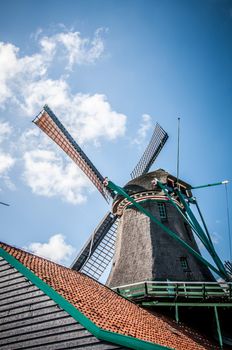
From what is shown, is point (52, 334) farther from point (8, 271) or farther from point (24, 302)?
point (8, 271)

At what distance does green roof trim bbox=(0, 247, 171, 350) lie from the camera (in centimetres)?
480

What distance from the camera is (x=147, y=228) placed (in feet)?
41.3

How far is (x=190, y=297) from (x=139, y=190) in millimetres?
6254

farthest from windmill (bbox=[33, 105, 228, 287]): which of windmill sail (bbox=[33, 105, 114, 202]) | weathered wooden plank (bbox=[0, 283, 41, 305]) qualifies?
weathered wooden plank (bbox=[0, 283, 41, 305])

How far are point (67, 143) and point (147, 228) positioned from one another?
6.82 m

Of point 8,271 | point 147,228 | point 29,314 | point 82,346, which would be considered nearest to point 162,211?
point 147,228

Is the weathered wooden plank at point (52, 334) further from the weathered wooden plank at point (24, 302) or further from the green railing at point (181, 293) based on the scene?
the green railing at point (181, 293)

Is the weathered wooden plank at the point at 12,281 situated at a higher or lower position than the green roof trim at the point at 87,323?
higher

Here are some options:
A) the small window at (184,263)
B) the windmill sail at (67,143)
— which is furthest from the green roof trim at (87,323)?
the windmill sail at (67,143)

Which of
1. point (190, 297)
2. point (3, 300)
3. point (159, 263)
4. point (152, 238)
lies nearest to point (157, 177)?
point (152, 238)

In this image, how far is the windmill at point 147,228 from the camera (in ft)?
36.8

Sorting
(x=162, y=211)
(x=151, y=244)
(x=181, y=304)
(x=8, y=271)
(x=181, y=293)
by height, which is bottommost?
(x=181, y=304)

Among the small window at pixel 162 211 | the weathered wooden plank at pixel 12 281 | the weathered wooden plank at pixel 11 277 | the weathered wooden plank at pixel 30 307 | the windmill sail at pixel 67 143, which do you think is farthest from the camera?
the windmill sail at pixel 67 143

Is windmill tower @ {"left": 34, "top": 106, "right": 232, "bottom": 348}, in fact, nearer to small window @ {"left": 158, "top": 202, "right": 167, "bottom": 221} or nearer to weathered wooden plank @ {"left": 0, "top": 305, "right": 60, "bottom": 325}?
small window @ {"left": 158, "top": 202, "right": 167, "bottom": 221}
